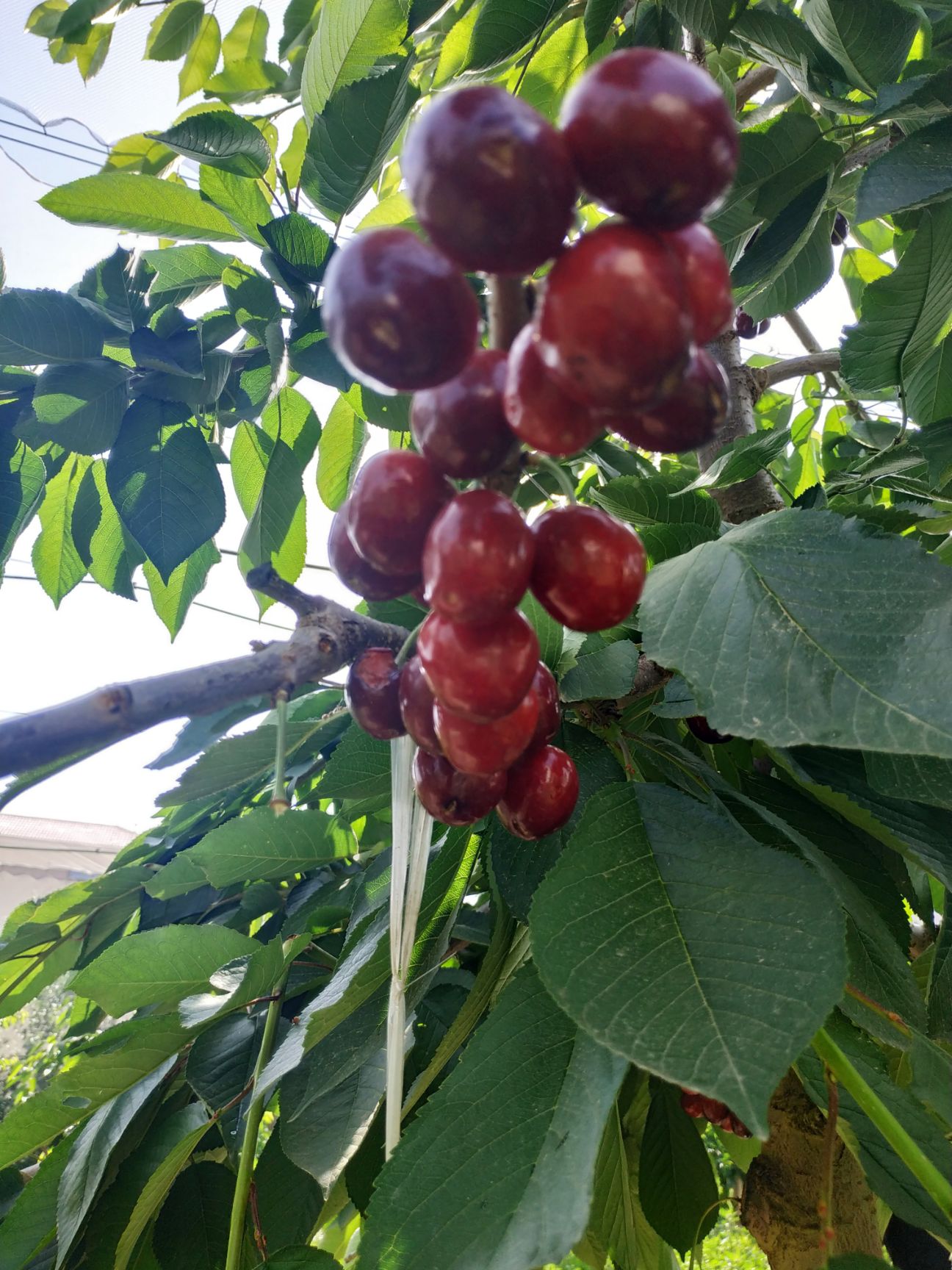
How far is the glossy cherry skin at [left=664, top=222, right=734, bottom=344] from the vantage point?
24cm

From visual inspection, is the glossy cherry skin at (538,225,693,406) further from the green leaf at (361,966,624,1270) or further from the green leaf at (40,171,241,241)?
the green leaf at (40,171,241,241)

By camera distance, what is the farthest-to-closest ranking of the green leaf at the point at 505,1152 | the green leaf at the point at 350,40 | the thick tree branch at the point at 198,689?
the green leaf at the point at 350,40 → the green leaf at the point at 505,1152 → the thick tree branch at the point at 198,689

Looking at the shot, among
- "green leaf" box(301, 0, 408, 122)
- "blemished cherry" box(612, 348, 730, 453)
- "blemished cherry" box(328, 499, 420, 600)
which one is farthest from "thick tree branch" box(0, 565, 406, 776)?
"green leaf" box(301, 0, 408, 122)

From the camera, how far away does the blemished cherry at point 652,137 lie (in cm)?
21

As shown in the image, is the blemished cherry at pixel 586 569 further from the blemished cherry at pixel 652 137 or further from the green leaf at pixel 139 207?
the green leaf at pixel 139 207

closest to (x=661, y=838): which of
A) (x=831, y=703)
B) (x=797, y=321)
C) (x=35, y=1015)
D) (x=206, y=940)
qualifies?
(x=831, y=703)

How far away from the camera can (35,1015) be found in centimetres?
618

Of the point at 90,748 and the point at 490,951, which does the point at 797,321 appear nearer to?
the point at 490,951

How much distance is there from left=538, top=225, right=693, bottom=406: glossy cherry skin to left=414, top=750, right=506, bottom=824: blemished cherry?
189 millimetres

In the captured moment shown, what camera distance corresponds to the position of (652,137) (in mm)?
213

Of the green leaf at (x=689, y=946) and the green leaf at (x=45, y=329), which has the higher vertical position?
the green leaf at (x=45, y=329)

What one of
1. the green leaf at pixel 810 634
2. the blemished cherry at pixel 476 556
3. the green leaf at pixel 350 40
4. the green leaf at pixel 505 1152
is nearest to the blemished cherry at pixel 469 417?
the blemished cherry at pixel 476 556

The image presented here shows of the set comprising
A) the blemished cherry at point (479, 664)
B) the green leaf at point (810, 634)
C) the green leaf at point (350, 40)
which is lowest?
the green leaf at point (810, 634)

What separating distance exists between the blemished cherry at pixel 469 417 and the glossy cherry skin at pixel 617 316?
0.14ft
